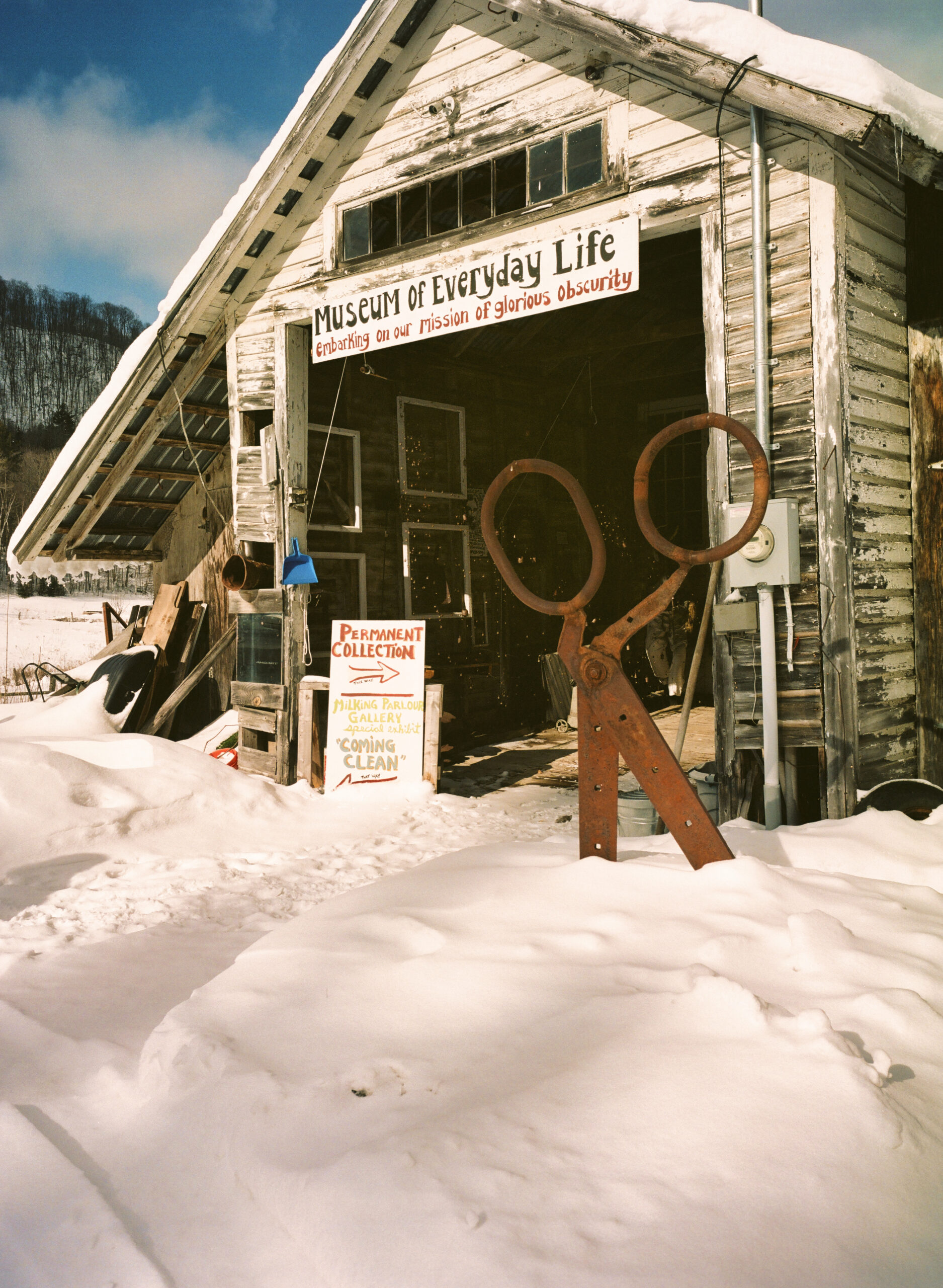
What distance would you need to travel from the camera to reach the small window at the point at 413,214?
23.9ft

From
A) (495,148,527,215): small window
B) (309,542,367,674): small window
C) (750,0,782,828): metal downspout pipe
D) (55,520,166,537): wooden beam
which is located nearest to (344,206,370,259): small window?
(495,148,527,215): small window

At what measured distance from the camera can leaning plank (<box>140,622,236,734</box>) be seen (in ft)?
33.1

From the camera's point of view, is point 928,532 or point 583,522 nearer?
point 583,522

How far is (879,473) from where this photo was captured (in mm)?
5484

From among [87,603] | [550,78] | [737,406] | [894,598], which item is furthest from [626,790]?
→ [87,603]

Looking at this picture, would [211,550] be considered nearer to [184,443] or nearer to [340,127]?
[184,443]

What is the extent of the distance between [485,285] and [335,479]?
11.8 feet

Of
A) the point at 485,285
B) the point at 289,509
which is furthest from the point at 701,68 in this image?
the point at 289,509

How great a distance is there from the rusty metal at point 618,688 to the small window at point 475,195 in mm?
4951

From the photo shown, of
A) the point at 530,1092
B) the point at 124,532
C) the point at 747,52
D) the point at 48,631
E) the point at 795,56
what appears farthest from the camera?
the point at 48,631

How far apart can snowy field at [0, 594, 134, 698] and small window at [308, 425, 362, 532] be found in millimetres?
9138

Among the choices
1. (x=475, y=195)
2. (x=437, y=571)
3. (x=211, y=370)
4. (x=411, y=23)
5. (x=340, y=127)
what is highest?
(x=411, y=23)

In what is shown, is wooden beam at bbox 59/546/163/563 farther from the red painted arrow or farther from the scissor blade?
the scissor blade

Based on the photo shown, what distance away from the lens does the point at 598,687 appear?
2750mm
